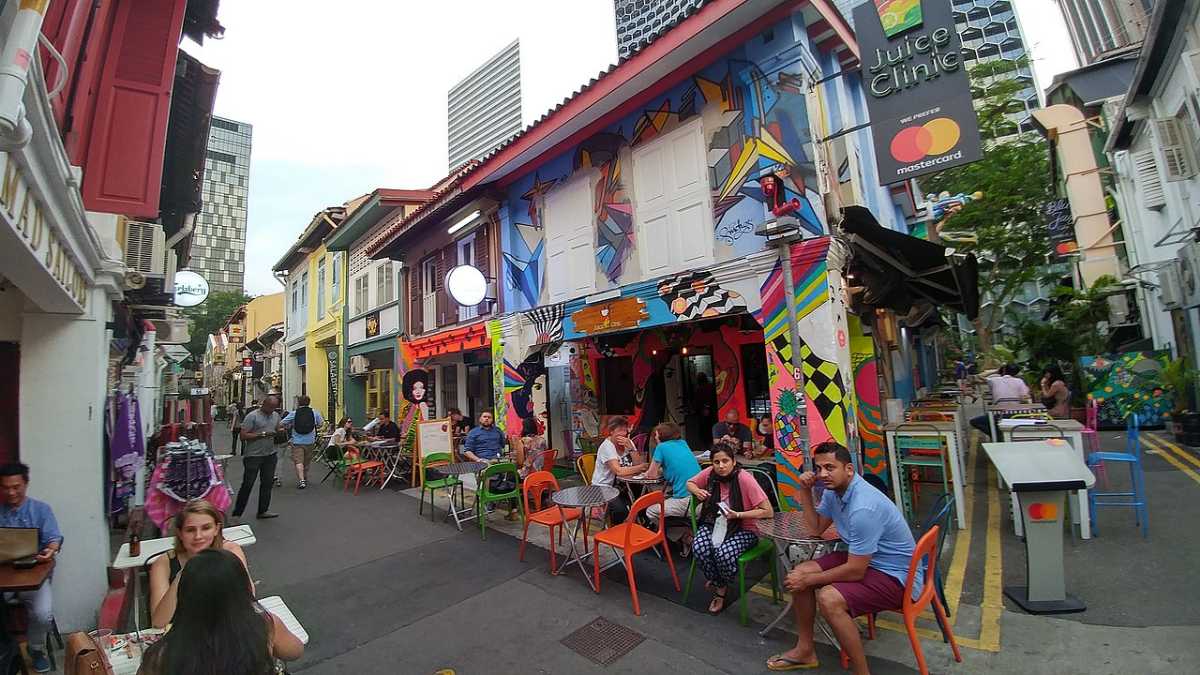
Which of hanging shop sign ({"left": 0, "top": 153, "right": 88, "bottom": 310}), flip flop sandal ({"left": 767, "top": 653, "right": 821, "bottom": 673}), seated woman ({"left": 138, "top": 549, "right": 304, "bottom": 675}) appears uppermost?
hanging shop sign ({"left": 0, "top": 153, "right": 88, "bottom": 310})

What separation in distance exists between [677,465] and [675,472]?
0.08 metres

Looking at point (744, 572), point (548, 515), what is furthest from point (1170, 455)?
point (548, 515)

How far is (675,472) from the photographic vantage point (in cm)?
519

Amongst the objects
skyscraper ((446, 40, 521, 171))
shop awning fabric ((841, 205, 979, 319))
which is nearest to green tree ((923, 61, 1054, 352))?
shop awning fabric ((841, 205, 979, 319))

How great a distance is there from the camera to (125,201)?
402cm

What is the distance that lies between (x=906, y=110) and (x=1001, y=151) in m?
10.3

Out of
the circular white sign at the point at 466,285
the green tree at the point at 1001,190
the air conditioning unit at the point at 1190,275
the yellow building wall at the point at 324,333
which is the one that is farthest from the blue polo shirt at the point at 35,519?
the green tree at the point at 1001,190

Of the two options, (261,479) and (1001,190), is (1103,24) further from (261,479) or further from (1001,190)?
(261,479)

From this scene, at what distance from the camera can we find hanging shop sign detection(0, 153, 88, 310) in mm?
2240

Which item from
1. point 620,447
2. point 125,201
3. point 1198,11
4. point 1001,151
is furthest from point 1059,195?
point 125,201

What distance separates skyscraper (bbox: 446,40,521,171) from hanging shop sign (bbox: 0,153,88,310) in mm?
51974

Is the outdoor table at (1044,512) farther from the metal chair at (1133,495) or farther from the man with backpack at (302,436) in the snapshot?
the man with backpack at (302,436)

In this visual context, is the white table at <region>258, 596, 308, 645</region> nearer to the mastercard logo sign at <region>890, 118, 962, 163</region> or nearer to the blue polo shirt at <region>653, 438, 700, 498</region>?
the blue polo shirt at <region>653, 438, 700, 498</region>

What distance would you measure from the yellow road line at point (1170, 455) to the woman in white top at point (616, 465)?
7.52 meters
